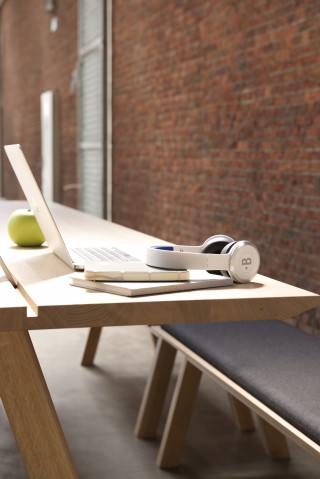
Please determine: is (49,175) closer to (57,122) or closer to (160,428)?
(57,122)

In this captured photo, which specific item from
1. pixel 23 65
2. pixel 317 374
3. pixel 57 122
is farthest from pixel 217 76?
pixel 23 65

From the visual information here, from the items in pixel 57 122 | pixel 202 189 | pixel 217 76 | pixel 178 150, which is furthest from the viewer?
pixel 57 122

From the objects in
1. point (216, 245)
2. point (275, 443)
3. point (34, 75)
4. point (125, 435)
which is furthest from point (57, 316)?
point (34, 75)

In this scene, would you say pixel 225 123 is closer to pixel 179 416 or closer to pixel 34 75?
pixel 179 416

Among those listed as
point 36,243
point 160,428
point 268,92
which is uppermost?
point 268,92

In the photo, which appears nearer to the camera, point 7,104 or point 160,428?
point 160,428

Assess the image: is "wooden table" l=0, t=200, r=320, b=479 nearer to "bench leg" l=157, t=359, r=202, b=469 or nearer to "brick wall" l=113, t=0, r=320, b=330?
"bench leg" l=157, t=359, r=202, b=469

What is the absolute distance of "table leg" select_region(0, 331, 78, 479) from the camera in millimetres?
1774

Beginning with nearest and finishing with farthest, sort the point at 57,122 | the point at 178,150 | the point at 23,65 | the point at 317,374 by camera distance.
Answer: the point at 317,374, the point at 178,150, the point at 57,122, the point at 23,65

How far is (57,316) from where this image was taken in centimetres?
167

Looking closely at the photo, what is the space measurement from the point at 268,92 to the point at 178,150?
5.17ft

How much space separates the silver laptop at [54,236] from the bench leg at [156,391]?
0.87m

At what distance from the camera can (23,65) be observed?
12.8 metres

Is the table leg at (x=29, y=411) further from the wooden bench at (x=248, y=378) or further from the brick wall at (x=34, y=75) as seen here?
the brick wall at (x=34, y=75)
